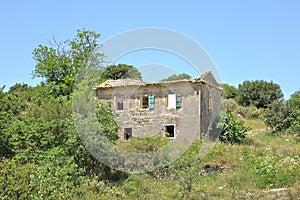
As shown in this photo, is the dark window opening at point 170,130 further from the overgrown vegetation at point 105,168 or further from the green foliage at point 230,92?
the green foliage at point 230,92

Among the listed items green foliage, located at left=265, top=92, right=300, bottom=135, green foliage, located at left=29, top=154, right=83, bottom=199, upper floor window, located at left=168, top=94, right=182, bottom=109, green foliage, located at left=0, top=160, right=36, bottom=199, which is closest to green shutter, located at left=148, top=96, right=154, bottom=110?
upper floor window, located at left=168, top=94, right=182, bottom=109

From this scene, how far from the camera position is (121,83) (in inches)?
907

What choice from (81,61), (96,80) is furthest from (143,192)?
(81,61)

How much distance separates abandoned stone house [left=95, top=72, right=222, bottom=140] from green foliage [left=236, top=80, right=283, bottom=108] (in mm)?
15928

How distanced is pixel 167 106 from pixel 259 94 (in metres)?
18.5

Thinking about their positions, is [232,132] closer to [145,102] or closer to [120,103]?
→ [145,102]

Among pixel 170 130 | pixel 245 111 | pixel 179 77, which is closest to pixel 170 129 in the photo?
pixel 170 130

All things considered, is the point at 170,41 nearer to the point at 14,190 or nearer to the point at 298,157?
the point at 298,157

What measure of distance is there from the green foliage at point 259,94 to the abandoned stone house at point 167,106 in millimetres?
15928

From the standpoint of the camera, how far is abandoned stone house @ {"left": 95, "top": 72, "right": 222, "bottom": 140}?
21375 mm

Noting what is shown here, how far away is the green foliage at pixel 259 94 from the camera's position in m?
38.1

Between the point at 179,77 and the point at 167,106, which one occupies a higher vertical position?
the point at 179,77

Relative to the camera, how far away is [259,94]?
3816 centimetres

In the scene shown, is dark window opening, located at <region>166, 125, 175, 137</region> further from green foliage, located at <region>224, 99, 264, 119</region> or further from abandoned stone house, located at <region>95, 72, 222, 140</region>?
green foliage, located at <region>224, 99, 264, 119</region>
